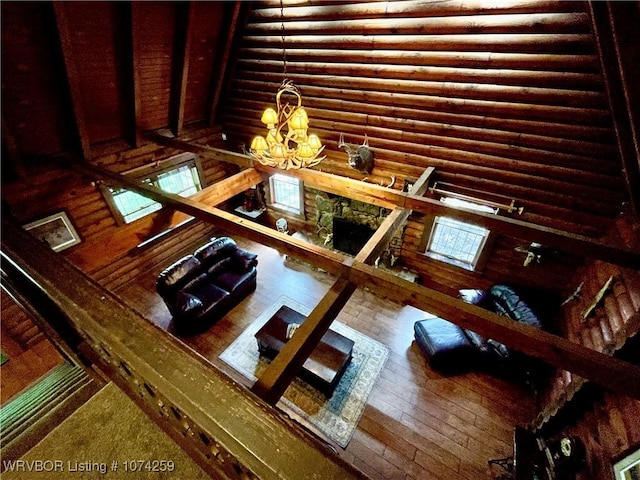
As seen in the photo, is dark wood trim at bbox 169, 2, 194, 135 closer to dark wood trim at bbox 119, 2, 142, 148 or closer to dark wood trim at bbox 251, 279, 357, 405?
dark wood trim at bbox 119, 2, 142, 148

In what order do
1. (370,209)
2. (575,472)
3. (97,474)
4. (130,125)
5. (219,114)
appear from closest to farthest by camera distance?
1. (97,474)
2. (575,472)
3. (130,125)
4. (370,209)
5. (219,114)

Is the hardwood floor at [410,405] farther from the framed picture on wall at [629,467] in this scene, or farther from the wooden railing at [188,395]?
the framed picture on wall at [629,467]

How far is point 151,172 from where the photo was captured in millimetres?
6020

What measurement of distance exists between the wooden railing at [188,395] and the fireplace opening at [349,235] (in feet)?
17.6

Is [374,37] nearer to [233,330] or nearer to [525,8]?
[525,8]

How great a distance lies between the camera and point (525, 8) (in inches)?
129

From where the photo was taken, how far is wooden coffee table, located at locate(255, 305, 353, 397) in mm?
4262

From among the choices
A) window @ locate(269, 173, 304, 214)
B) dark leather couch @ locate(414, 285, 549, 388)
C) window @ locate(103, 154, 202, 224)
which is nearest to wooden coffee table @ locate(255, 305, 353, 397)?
dark leather couch @ locate(414, 285, 549, 388)

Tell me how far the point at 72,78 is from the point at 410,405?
674cm

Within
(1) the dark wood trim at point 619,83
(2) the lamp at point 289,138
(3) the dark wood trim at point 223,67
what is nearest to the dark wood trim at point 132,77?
(3) the dark wood trim at point 223,67

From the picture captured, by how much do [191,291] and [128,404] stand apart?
372cm

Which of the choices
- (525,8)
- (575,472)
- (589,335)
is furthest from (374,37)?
(575,472)

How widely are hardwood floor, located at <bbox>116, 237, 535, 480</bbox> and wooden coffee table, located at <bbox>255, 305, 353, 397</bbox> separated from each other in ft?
2.26

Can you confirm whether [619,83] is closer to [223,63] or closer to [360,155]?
[360,155]
